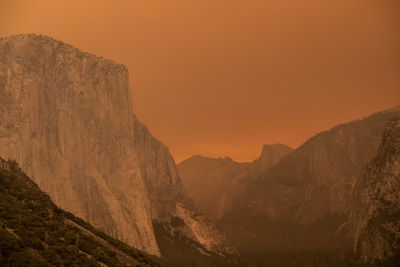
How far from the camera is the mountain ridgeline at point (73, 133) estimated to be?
154 meters

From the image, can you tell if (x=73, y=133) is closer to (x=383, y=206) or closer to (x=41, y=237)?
(x=383, y=206)

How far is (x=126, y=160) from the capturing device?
190 metres

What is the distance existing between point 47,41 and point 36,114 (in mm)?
27724

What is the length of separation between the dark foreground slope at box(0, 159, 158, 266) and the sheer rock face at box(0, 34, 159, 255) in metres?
61.2

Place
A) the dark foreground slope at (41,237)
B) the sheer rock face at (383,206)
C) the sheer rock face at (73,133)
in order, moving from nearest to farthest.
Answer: the dark foreground slope at (41,237)
the sheer rock face at (73,133)
the sheer rock face at (383,206)

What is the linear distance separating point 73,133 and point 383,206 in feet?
345

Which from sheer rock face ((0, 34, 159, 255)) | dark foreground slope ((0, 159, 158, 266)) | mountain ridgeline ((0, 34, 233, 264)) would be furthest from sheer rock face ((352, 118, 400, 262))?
dark foreground slope ((0, 159, 158, 266))

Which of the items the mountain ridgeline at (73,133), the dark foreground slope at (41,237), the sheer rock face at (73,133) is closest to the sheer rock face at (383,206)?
the sheer rock face at (73,133)

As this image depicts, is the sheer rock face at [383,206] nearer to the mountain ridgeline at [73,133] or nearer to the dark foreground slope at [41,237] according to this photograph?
the mountain ridgeline at [73,133]

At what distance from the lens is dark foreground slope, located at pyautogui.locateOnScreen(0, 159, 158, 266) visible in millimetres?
55275

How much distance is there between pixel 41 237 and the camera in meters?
64.4

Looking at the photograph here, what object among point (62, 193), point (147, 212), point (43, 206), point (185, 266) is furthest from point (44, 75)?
point (43, 206)

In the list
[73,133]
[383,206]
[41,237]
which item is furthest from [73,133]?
[41,237]

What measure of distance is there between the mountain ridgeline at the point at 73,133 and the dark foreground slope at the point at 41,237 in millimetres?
61563
